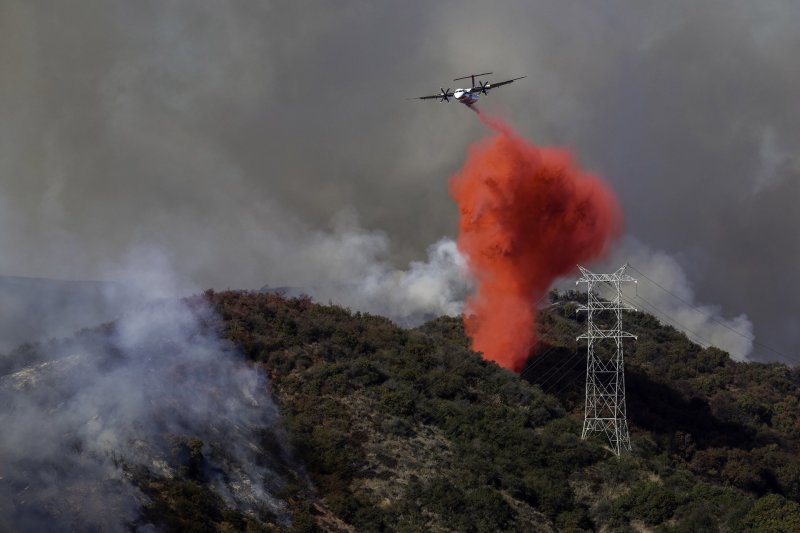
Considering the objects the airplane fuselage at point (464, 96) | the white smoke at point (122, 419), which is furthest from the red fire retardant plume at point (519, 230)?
the white smoke at point (122, 419)

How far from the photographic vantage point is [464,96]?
77.1 meters

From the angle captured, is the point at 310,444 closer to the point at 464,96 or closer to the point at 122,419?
the point at 122,419

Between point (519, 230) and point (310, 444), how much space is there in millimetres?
33056

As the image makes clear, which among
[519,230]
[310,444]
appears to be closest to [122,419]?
[310,444]

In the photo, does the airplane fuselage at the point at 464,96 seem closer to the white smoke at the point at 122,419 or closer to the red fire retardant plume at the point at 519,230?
the red fire retardant plume at the point at 519,230

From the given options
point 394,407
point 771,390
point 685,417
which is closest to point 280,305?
point 394,407

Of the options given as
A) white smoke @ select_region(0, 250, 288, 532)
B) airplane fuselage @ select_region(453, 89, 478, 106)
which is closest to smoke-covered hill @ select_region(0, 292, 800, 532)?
white smoke @ select_region(0, 250, 288, 532)

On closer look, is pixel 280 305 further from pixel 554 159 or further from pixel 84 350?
pixel 554 159

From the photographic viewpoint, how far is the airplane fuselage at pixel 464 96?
252ft

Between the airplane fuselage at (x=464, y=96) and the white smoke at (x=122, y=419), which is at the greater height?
the airplane fuselage at (x=464, y=96)

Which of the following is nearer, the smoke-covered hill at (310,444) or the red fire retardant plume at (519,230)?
the smoke-covered hill at (310,444)

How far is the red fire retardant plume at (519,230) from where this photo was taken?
260ft

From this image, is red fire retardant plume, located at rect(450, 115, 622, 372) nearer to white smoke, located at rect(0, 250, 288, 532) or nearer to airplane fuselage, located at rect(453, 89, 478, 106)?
airplane fuselage, located at rect(453, 89, 478, 106)

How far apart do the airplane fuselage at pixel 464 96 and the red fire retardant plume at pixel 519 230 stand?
380 centimetres
